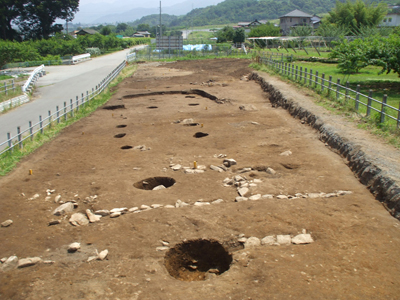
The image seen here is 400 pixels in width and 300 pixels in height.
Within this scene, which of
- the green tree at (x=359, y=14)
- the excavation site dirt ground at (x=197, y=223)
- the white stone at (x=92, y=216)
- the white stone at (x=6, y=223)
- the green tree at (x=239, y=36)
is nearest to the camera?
the excavation site dirt ground at (x=197, y=223)

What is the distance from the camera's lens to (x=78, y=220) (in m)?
8.59

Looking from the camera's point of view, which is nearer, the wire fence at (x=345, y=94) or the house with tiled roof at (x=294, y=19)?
the wire fence at (x=345, y=94)

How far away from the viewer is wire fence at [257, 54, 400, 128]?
13.0 metres

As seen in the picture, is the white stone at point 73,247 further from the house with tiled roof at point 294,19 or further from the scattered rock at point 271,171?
the house with tiled roof at point 294,19

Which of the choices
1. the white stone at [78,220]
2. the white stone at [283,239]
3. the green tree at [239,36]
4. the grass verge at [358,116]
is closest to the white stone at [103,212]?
the white stone at [78,220]

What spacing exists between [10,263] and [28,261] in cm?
38

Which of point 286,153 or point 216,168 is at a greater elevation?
point 286,153

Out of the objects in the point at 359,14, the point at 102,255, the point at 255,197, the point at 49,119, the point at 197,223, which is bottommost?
the point at 102,255

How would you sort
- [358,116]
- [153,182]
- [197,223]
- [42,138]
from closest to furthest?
[197,223]
[153,182]
[358,116]
[42,138]

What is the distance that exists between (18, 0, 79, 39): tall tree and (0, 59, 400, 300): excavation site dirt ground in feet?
237

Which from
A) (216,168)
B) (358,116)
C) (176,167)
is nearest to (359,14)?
(358,116)

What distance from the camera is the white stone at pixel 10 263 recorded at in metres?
6.87

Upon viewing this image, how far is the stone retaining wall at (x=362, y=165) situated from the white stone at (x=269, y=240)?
274 centimetres

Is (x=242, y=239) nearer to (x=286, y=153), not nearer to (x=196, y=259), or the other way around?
(x=196, y=259)
